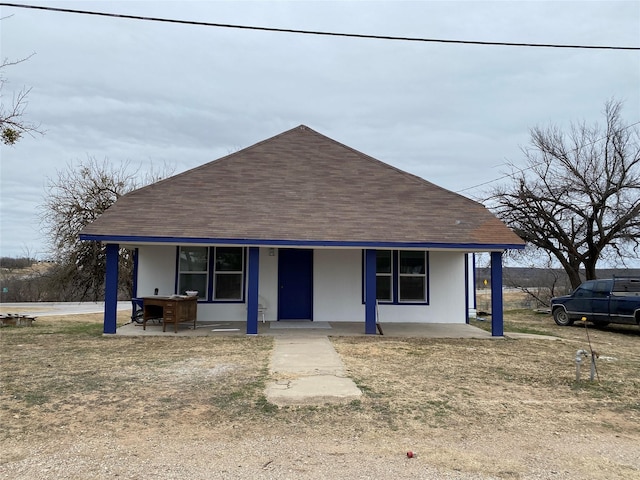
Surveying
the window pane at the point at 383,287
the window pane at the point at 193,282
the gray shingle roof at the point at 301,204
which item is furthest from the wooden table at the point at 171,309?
the window pane at the point at 383,287

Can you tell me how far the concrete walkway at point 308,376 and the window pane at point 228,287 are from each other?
157 inches

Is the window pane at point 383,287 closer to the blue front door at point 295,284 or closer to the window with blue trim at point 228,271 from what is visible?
the blue front door at point 295,284

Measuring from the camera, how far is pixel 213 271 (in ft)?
45.6

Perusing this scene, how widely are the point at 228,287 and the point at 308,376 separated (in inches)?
282

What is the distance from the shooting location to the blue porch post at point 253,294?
1148cm

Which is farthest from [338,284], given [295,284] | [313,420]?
[313,420]

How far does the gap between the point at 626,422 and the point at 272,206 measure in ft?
30.6

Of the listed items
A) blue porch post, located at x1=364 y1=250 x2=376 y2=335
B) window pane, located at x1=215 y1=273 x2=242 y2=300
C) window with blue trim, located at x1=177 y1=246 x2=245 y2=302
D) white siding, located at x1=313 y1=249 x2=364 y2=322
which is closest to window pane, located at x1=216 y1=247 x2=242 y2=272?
window with blue trim, located at x1=177 y1=246 x2=245 y2=302

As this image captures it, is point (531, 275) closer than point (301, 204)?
No

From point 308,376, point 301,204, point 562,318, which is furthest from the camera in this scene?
point 562,318

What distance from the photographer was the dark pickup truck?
13680 millimetres

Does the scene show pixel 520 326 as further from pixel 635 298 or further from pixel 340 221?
pixel 340 221

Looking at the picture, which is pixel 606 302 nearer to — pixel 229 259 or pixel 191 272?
pixel 229 259

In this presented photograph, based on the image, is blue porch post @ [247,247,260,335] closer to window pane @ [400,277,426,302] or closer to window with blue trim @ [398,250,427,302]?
window with blue trim @ [398,250,427,302]
